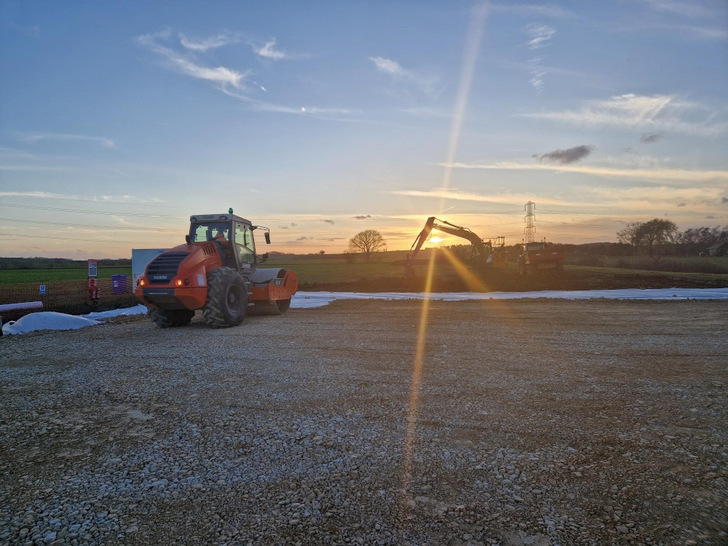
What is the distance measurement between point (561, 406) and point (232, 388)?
3.90 meters

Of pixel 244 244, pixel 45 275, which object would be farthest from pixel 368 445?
pixel 45 275

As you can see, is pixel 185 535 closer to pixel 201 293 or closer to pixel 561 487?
pixel 561 487

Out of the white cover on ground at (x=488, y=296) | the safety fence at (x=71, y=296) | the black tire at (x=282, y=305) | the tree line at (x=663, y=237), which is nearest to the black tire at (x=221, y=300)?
the black tire at (x=282, y=305)

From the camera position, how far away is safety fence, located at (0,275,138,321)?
19281 millimetres

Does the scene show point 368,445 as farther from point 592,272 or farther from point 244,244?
point 592,272

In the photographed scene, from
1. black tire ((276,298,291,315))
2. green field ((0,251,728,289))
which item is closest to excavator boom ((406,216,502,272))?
green field ((0,251,728,289))

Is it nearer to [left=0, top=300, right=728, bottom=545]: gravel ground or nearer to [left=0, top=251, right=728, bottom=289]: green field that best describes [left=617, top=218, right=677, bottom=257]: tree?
[left=0, top=251, right=728, bottom=289]: green field

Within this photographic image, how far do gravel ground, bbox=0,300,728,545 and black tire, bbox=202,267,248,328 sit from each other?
2315mm

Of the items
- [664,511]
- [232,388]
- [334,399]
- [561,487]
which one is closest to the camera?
[664,511]

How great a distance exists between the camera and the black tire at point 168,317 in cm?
1111

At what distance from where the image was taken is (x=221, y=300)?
10.5 m

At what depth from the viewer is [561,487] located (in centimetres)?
323

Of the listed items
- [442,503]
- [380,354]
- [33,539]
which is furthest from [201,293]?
[442,503]

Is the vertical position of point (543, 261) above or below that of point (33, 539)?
above
